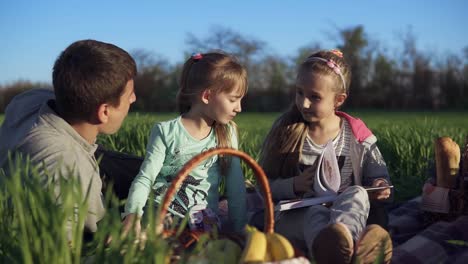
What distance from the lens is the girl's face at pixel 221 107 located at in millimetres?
2992

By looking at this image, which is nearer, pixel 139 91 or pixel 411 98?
pixel 411 98

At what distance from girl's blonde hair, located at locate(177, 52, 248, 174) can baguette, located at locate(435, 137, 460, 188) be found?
1148mm

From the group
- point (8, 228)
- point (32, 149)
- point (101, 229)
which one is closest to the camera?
point (101, 229)

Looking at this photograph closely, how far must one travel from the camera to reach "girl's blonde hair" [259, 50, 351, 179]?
3283 millimetres

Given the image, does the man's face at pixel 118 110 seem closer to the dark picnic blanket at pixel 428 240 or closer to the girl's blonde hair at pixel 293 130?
the girl's blonde hair at pixel 293 130

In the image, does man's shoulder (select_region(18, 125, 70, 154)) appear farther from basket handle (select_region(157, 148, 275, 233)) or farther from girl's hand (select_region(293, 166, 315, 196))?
girl's hand (select_region(293, 166, 315, 196))

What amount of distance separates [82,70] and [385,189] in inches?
61.8

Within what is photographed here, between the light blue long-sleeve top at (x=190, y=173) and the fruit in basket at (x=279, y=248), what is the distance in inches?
47.9

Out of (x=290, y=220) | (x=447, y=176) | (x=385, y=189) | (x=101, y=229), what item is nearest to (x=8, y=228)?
(x=101, y=229)

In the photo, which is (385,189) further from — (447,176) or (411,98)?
(411,98)

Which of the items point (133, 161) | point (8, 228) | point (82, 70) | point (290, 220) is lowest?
point (290, 220)

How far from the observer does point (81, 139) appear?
2.62 meters

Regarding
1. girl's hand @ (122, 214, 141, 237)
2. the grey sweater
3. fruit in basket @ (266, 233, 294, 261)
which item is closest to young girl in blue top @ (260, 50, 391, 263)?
girl's hand @ (122, 214, 141, 237)

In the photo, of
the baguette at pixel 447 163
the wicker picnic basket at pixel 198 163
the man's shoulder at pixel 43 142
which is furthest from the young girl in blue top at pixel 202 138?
the baguette at pixel 447 163
